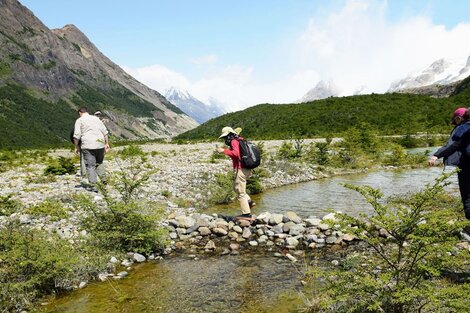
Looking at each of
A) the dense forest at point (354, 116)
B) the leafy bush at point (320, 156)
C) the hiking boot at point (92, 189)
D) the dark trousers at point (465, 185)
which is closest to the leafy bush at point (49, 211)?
the hiking boot at point (92, 189)

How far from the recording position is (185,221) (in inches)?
408

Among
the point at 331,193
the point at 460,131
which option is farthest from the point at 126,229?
the point at 331,193

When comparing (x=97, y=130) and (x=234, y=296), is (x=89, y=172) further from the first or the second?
(x=234, y=296)

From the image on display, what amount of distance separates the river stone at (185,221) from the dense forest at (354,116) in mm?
40000

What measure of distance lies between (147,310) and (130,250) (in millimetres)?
2787

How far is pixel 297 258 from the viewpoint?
7.96 m

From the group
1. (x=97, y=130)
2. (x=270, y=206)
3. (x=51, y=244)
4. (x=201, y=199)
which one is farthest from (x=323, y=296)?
(x=97, y=130)

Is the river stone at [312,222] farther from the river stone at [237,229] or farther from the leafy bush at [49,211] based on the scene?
the leafy bush at [49,211]

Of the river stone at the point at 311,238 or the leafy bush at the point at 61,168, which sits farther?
the leafy bush at the point at 61,168

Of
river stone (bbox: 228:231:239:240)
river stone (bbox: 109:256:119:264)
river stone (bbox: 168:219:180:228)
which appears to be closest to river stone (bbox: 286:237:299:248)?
river stone (bbox: 228:231:239:240)

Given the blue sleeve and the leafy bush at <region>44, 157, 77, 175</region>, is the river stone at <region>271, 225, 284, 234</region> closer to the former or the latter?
the blue sleeve

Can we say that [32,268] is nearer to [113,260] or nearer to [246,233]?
[113,260]

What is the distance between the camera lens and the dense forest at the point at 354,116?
55513mm

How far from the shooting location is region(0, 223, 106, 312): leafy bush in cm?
578
